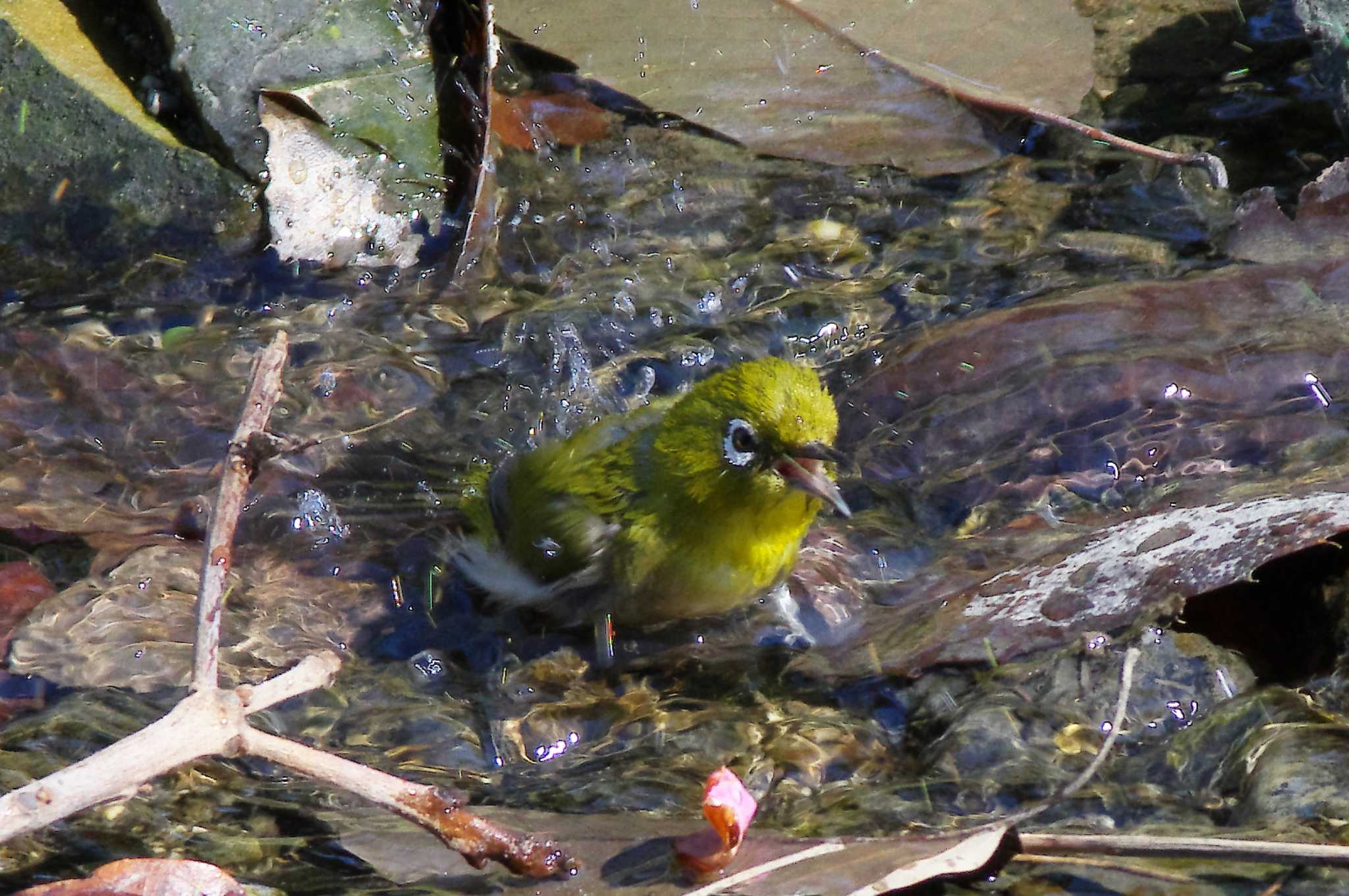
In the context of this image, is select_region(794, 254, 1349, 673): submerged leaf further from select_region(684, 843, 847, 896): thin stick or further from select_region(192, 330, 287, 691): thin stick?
select_region(192, 330, 287, 691): thin stick

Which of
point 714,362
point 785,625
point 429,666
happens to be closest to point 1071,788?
point 785,625

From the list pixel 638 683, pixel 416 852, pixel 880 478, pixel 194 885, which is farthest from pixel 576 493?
pixel 194 885

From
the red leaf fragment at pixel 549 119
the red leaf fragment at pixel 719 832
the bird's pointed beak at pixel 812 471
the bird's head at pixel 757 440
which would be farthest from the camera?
the red leaf fragment at pixel 549 119

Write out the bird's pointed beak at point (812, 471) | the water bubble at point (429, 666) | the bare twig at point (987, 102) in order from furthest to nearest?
the bare twig at point (987, 102) < the water bubble at point (429, 666) < the bird's pointed beak at point (812, 471)

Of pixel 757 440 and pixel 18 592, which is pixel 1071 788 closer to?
pixel 757 440

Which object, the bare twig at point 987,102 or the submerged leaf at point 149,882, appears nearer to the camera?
the submerged leaf at point 149,882

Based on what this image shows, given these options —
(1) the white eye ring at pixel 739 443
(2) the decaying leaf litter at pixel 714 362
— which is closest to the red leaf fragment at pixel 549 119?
(2) the decaying leaf litter at pixel 714 362

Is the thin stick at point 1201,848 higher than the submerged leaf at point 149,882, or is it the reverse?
the submerged leaf at point 149,882

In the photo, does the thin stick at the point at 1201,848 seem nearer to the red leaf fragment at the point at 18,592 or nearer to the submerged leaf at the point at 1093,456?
the submerged leaf at the point at 1093,456
